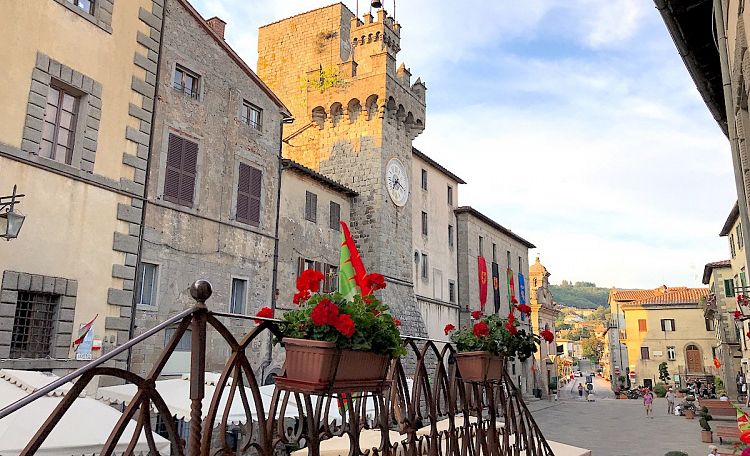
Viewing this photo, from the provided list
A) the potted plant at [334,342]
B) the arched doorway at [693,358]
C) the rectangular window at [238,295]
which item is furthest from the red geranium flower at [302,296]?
the arched doorway at [693,358]

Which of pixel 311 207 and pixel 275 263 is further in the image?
pixel 311 207

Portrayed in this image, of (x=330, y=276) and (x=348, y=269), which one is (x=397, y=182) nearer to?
(x=330, y=276)

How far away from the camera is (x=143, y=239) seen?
42.7 feet

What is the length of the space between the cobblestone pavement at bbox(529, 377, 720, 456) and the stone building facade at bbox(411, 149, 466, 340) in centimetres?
725

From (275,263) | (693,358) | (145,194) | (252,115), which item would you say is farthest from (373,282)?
(693,358)

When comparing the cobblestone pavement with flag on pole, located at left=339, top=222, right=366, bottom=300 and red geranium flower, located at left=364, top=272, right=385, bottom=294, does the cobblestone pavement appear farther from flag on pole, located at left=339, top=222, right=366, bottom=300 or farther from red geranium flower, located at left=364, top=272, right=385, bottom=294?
red geranium flower, located at left=364, top=272, right=385, bottom=294

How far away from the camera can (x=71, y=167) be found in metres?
11.1

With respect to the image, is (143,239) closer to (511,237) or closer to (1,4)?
(1,4)

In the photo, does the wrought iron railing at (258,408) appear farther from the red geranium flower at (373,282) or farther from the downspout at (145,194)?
the downspout at (145,194)

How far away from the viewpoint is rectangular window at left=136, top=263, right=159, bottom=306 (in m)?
13.1

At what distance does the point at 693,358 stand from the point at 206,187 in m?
54.4

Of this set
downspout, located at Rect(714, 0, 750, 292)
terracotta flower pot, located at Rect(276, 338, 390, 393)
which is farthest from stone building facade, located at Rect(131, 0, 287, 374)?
downspout, located at Rect(714, 0, 750, 292)

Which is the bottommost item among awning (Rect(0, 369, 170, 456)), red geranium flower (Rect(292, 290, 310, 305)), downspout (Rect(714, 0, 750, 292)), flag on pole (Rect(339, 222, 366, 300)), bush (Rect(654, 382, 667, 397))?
bush (Rect(654, 382, 667, 397))

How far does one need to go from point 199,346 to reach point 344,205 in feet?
→ 66.5
